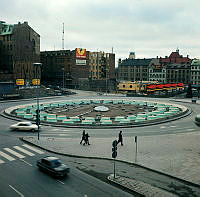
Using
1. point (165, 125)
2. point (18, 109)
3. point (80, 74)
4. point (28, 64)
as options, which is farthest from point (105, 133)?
point (80, 74)

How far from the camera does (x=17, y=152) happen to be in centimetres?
2244

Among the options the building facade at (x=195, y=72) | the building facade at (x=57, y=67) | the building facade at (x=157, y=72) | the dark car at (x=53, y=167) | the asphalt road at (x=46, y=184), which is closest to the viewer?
the asphalt road at (x=46, y=184)

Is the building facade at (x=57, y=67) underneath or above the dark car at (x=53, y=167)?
above

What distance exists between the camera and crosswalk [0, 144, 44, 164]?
819 inches

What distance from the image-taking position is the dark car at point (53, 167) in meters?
16.9

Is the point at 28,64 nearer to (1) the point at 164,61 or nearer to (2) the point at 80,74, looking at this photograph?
(2) the point at 80,74

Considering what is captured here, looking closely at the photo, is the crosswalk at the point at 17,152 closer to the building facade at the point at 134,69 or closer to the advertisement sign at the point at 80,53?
the advertisement sign at the point at 80,53

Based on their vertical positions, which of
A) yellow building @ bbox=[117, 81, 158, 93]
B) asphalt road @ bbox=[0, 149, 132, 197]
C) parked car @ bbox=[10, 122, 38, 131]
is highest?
yellow building @ bbox=[117, 81, 158, 93]

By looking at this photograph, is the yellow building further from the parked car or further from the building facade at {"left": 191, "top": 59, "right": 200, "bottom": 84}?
the parked car

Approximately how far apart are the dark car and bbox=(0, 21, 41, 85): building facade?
6419 cm

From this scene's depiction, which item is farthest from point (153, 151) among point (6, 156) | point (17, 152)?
point (6, 156)

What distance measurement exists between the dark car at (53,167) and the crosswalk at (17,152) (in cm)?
380

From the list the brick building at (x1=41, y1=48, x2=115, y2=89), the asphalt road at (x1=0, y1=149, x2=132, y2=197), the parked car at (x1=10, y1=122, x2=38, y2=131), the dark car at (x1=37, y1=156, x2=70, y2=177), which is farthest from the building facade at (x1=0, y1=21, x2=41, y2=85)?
the asphalt road at (x1=0, y1=149, x2=132, y2=197)

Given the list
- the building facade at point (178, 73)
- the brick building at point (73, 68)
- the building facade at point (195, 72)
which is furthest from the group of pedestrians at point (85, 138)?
the building facade at point (178, 73)
